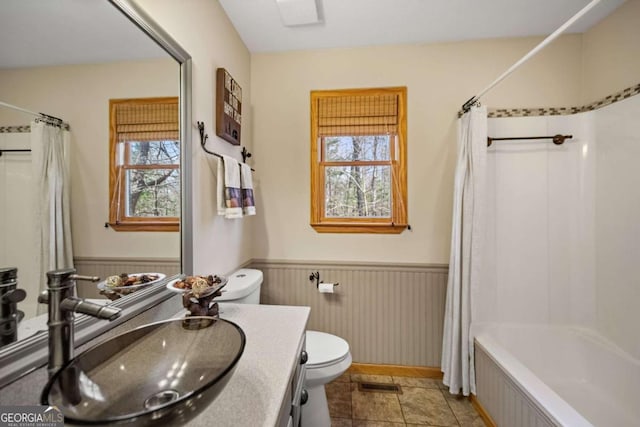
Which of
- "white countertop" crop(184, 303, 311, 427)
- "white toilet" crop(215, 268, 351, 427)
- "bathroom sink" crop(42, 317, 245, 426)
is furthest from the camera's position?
"white toilet" crop(215, 268, 351, 427)

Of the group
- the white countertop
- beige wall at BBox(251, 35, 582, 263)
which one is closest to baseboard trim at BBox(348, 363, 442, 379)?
beige wall at BBox(251, 35, 582, 263)

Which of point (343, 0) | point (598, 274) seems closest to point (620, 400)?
point (598, 274)

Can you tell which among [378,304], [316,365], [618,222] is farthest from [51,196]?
[618,222]

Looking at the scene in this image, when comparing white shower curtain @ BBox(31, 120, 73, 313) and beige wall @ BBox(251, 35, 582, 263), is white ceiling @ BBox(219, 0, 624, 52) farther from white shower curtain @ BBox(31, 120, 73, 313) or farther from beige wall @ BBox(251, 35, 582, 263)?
white shower curtain @ BBox(31, 120, 73, 313)

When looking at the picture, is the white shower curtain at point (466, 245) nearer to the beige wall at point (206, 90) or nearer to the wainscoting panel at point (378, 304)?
the wainscoting panel at point (378, 304)

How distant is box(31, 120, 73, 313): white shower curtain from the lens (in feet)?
2.29

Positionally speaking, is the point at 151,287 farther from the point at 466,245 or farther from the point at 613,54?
the point at 613,54

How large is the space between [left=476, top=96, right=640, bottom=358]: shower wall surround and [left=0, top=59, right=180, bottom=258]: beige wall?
7.20 ft

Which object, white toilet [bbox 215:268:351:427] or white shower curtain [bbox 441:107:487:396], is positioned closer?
white toilet [bbox 215:268:351:427]

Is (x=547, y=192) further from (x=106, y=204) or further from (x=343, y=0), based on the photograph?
(x=106, y=204)

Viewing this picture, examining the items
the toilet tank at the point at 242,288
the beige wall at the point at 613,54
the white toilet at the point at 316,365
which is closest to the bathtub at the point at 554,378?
the white toilet at the point at 316,365

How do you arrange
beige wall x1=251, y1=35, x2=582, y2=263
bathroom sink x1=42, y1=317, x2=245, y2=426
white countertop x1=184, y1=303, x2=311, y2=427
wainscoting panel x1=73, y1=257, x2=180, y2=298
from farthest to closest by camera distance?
beige wall x1=251, y1=35, x2=582, y2=263
wainscoting panel x1=73, y1=257, x2=180, y2=298
white countertop x1=184, y1=303, x2=311, y2=427
bathroom sink x1=42, y1=317, x2=245, y2=426

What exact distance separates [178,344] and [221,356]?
173 mm

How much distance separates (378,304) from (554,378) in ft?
3.92
